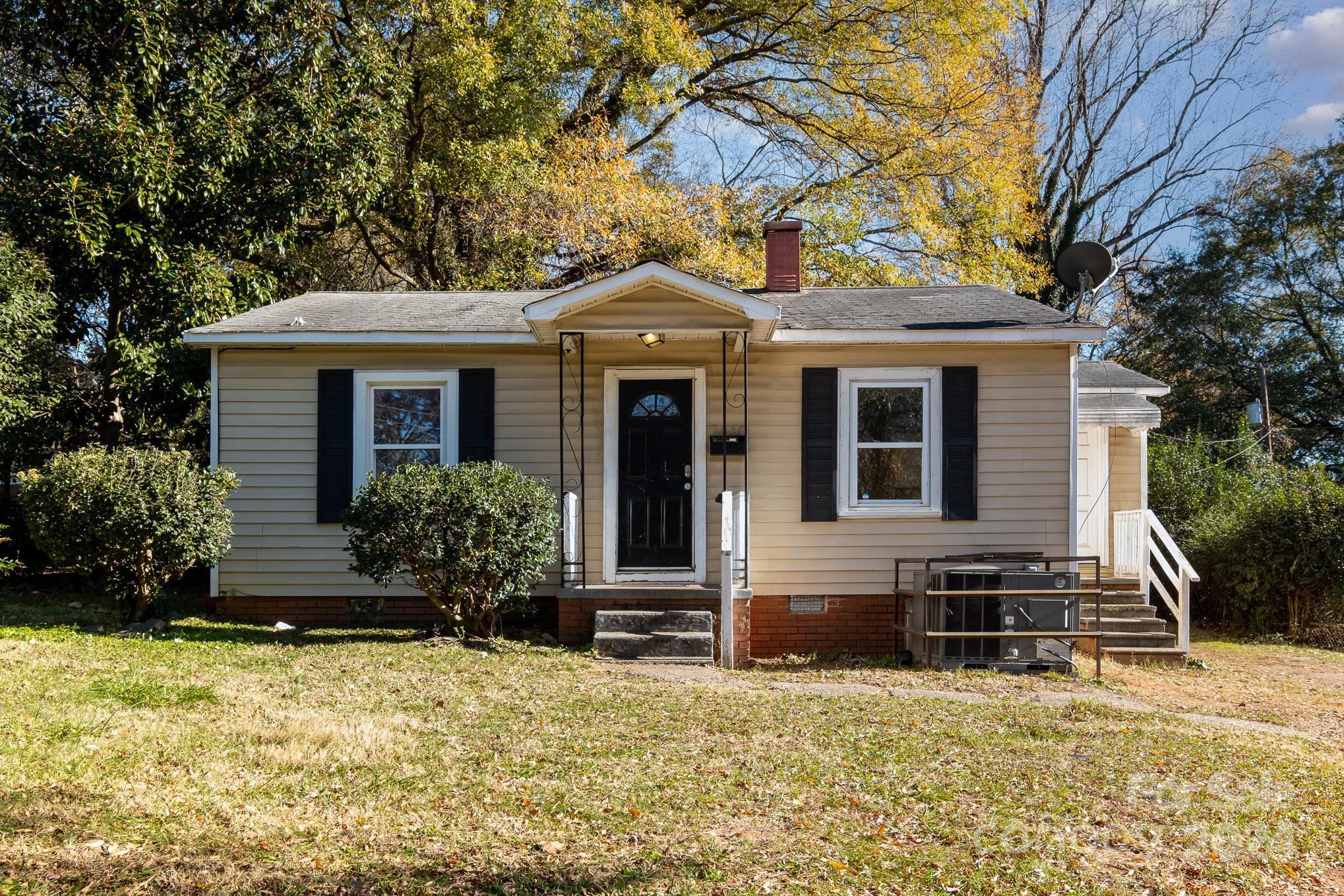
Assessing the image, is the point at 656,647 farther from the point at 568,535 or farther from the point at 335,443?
the point at 335,443

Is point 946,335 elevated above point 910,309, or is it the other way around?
point 910,309

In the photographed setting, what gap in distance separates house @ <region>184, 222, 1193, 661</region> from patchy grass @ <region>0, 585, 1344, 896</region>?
2822 mm

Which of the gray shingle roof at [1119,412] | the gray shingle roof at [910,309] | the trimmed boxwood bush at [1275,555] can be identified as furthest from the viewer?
the trimmed boxwood bush at [1275,555]

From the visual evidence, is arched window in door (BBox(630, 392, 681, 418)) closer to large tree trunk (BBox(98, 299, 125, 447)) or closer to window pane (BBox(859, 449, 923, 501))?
window pane (BBox(859, 449, 923, 501))

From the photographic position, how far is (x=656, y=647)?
9508 mm

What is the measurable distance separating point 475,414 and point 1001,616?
17.9ft

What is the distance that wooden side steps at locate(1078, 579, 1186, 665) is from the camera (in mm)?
10906

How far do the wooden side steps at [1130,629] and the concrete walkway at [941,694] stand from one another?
2346 mm

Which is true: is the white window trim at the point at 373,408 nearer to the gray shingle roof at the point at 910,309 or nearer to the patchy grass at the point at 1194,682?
the gray shingle roof at the point at 910,309

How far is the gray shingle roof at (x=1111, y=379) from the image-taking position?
13.1 m

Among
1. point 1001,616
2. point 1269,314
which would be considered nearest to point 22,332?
point 1001,616

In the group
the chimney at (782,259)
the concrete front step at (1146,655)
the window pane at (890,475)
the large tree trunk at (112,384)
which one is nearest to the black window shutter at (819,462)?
the window pane at (890,475)

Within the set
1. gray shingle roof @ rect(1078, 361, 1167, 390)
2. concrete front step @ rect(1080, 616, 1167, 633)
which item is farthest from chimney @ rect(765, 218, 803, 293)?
concrete front step @ rect(1080, 616, 1167, 633)

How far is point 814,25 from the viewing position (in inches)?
788
